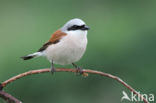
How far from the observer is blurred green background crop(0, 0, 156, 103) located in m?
3.63

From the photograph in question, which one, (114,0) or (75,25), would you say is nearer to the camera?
(75,25)

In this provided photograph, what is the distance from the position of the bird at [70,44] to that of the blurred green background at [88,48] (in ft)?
4.26

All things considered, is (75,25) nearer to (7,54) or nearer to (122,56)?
(7,54)

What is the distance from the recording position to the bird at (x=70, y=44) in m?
2.02

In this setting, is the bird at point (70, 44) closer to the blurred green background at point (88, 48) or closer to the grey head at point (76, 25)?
the grey head at point (76, 25)

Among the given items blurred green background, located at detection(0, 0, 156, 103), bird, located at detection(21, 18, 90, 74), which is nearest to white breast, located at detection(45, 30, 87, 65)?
bird, located at detection(21, 18, 90, 74)

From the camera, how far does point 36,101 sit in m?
3.65

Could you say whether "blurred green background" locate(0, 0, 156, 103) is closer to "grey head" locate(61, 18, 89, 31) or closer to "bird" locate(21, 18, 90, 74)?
"bird" locate(21, 18, 90, 74)

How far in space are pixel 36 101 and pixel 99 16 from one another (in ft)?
8.62

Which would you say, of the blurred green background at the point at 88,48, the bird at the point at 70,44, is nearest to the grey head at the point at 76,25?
the bird at the point at 70,44

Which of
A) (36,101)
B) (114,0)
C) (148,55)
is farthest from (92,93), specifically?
(114,0)

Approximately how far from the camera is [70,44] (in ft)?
6.82

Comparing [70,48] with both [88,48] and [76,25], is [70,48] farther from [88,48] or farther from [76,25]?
[88,48]

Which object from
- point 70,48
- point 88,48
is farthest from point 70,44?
point 88,48
